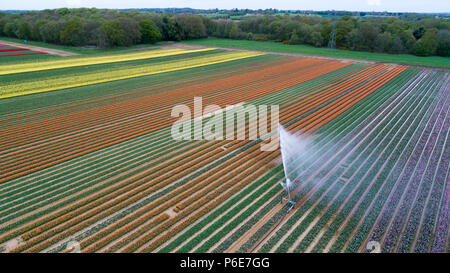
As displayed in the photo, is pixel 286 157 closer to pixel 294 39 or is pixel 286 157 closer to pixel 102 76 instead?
pixel 102 76

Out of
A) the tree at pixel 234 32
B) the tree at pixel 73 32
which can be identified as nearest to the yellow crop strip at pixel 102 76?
the tree at pixel 73 32

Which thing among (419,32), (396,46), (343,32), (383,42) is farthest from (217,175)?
(419,32)

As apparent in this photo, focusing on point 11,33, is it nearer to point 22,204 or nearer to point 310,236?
point 22,204

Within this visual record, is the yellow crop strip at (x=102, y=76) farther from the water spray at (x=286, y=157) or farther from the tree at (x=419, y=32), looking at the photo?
the tree at (x=419, y=32)

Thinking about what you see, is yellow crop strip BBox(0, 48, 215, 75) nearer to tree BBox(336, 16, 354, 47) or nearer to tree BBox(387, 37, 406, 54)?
tree BBox(336, 16, 354, 47)

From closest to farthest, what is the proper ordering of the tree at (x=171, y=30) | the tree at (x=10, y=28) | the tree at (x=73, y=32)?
1. the tree at (x=73, y=32)
2. the tree at (x=10, y=28)
3. the tree at (x=171, y=30)
